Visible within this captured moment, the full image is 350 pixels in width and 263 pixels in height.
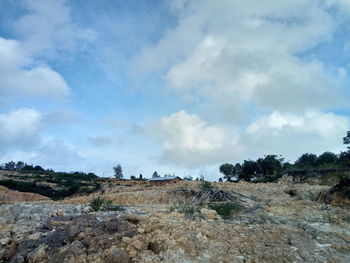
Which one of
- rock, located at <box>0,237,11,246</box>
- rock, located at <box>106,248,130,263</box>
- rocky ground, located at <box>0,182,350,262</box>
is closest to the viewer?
rock, located at <box>106,248,130,263</box>

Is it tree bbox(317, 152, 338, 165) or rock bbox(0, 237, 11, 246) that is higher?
tree bbox(317, 152, 338, 165)

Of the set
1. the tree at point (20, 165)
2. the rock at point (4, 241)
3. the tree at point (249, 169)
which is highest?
the tree at point (20, 165)

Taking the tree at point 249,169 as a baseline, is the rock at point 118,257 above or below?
below

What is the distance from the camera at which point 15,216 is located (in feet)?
27.8

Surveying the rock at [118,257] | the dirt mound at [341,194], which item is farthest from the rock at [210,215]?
the dirt mound at [341,194]

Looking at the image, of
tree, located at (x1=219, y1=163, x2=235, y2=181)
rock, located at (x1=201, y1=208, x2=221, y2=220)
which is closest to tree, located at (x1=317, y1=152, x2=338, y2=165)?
tree, located at (x1=219, y1=163, x2=235, y2=181)

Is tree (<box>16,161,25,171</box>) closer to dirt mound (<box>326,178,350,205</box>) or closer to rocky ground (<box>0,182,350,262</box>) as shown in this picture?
rocky ground (<box>0,182,350,262</box>)

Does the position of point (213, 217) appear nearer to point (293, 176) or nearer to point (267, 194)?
point (267, 194)

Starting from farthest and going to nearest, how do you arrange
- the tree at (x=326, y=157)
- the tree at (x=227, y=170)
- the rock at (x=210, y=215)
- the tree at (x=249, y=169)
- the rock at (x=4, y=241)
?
the tree at (x=227, y=170), the tree at (x=249, y=169), the tree at (x=326, y=157), the rock at (x=210, y=215), the rock at (x=4, y=241)

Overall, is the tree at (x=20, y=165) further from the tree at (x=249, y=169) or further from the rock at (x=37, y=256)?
the rock at (x=37, y=256)

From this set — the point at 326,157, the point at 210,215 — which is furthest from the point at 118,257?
the point at 326,157

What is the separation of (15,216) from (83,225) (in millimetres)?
3363

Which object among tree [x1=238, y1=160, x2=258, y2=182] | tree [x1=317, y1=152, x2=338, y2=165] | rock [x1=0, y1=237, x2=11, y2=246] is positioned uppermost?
tree [x1=317, y1=152, x2=338, y2=165]

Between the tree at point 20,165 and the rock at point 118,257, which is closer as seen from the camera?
the rock at point 118,257
